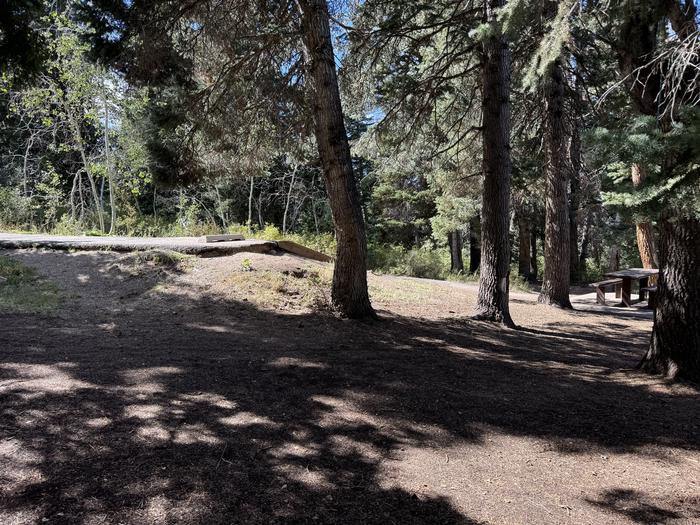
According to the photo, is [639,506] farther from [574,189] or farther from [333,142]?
[574,189]

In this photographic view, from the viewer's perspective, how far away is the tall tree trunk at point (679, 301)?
16.3ft

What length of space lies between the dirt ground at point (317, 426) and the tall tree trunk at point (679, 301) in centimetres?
33

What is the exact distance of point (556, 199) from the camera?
1135 centimetres

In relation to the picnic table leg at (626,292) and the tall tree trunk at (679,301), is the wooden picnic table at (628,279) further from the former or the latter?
the tall tree trunk at (679,301)

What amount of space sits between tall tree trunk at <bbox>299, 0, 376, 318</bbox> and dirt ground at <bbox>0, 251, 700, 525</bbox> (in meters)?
1.11

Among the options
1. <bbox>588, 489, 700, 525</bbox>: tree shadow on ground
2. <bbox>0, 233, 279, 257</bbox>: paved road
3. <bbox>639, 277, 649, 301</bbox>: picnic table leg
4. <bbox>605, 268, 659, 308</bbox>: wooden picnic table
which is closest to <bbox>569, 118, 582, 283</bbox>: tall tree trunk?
<bbox>605, 268, 659, 308</bbox>: wooden picnic table

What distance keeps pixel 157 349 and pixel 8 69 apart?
361 cm

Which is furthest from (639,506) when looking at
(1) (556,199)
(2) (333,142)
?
(1) (556,199)

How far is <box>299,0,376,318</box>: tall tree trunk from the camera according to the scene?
7156 millimetres

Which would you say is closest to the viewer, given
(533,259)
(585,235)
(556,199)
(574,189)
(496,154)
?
(496,154)

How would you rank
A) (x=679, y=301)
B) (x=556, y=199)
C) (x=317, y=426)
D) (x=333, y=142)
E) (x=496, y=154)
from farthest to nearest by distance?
(x=556, y=199) < (x=496, y=154) < (x=333, y=142) < (x=679, y=301) < (x=317, y=426)

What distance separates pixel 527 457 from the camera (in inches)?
131

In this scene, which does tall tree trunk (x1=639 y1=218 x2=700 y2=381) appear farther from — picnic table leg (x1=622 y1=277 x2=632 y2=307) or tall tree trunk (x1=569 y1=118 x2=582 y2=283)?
picnic table leg (x1=622 y1=277 x2=632 y2=307)

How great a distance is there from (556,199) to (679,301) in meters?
6.67
